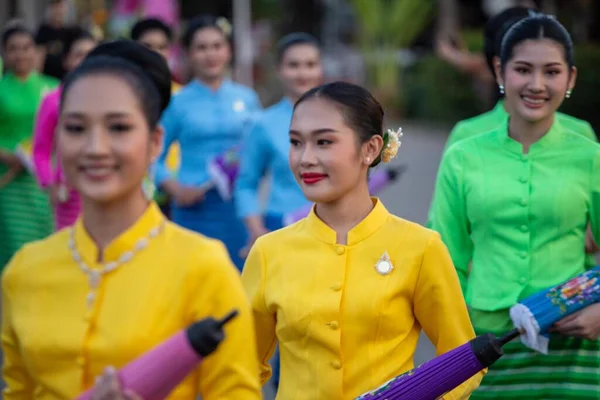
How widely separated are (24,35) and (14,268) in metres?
6.89

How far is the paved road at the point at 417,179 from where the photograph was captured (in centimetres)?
1317

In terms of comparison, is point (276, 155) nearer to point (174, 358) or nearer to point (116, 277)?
point (116, 277)

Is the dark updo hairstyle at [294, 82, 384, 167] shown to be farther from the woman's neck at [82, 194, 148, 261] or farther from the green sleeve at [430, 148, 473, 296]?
the woman's neck at [82, 194, 148, 261]

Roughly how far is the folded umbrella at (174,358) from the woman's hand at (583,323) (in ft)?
6.36

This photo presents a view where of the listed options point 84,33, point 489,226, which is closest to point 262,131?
point 489,226

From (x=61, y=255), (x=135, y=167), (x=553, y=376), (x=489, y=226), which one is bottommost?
(x=553, y=376)

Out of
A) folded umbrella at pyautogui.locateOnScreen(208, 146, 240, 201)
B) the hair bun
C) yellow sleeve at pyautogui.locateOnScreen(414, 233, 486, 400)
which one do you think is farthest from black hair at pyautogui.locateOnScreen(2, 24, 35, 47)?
yellow sleeve at pyautogui.locateOnScreen(414, 233, 486, 400)

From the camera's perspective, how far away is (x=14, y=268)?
3.09 metres

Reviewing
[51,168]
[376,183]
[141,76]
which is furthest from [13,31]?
[141,76]

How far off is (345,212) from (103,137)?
4.10 feet

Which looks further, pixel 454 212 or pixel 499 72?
pixel 499 72

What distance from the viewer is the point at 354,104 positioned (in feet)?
12.9

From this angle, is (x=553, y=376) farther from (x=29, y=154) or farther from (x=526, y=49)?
(x=29, y=154)

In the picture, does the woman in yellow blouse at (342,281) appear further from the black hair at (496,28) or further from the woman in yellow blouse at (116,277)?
the black hair at (496,28)
